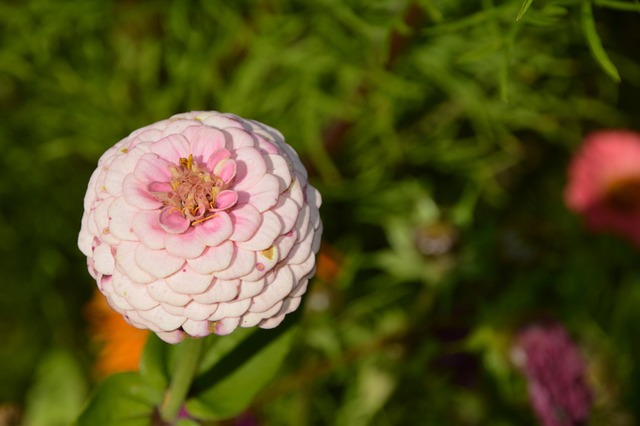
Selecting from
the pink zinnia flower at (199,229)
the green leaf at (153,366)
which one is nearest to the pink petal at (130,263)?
the pink zinnia flower at (199,229)

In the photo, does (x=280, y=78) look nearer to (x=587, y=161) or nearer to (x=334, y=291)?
(x=334, y=291)

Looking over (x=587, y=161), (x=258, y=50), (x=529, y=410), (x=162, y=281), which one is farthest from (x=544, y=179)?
(x=162, y=281)

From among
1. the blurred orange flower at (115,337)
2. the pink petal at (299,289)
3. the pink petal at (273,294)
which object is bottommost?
the blurred orange flower at (115,337)

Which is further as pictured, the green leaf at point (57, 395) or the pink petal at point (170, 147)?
the green leaf at point (57, 395)

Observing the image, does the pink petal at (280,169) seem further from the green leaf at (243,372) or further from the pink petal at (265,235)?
the green leaf at (243,372)

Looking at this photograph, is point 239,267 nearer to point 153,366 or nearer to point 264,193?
point 264,193

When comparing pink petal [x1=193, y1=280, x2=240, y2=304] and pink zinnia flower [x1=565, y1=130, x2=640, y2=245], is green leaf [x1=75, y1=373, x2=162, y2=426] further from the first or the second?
pink zinnia flower [x1=565, y1=130, x2=640, y2=245]

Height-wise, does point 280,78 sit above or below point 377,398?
above
